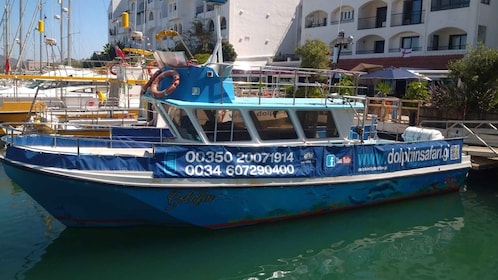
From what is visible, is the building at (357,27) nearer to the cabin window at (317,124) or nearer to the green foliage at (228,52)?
the green foliage at (228,52)

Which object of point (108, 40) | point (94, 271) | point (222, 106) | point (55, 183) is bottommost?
point (94, 271)

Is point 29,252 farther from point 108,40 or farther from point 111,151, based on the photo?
point 108,40

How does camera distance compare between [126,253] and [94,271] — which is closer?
[94,271]

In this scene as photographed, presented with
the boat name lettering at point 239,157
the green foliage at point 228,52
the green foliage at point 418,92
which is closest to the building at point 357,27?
the green foliage at point 228,52

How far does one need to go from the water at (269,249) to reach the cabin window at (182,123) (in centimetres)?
184

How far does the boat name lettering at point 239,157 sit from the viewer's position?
7605 millimetres

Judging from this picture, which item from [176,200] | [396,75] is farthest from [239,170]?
[396,75]

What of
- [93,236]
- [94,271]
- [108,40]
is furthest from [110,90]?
[108,40]

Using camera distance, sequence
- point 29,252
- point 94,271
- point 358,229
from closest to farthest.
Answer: point 94,271
point 29,252
point 358,229

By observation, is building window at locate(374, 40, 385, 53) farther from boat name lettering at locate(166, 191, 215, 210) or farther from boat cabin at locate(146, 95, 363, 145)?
boat name lettering at locate(166, 191, 215, 210)

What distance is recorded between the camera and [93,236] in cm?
805

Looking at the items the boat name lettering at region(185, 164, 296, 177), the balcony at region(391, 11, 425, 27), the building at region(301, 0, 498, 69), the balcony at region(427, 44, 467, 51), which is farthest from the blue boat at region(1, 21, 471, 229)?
the balcony at region(391, 11, 425, 27)

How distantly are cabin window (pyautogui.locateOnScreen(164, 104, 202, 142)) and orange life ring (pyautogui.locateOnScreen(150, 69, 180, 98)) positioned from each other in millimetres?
292

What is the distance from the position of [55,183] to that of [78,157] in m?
0.55
